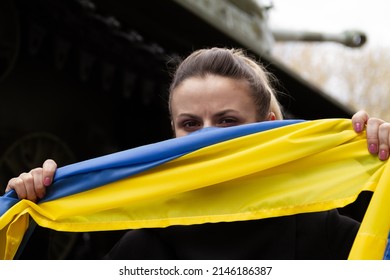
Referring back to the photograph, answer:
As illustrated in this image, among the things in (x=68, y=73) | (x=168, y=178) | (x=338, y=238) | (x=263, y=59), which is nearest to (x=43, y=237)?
(x=168, y=178)

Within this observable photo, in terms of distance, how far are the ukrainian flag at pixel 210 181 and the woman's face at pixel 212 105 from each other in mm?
81

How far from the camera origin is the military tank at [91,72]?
6121mm

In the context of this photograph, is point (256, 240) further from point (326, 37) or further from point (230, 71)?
point (326, 37)

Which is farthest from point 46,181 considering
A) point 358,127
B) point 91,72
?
point 91,72

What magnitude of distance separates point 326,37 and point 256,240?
26.7ft

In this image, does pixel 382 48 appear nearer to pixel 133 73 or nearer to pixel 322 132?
pixel 133 73

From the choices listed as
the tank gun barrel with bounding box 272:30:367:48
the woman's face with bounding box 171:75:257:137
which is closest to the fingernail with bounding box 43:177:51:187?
the woman's face with bounding box 171:75:257:137

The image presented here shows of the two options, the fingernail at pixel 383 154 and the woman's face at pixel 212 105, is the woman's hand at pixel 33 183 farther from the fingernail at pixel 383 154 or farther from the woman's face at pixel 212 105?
the fingernail at pixel 383 154

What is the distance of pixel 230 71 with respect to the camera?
2.55m

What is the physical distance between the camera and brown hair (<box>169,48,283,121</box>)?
2539mm

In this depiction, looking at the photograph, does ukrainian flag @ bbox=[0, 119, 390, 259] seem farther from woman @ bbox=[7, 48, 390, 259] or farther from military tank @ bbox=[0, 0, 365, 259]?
military tank @ bbox=[0, 0, 365, 259]

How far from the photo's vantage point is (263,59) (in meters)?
7.30

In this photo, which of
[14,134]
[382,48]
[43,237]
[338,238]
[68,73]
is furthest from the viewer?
[382,48]

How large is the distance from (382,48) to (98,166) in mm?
22648
